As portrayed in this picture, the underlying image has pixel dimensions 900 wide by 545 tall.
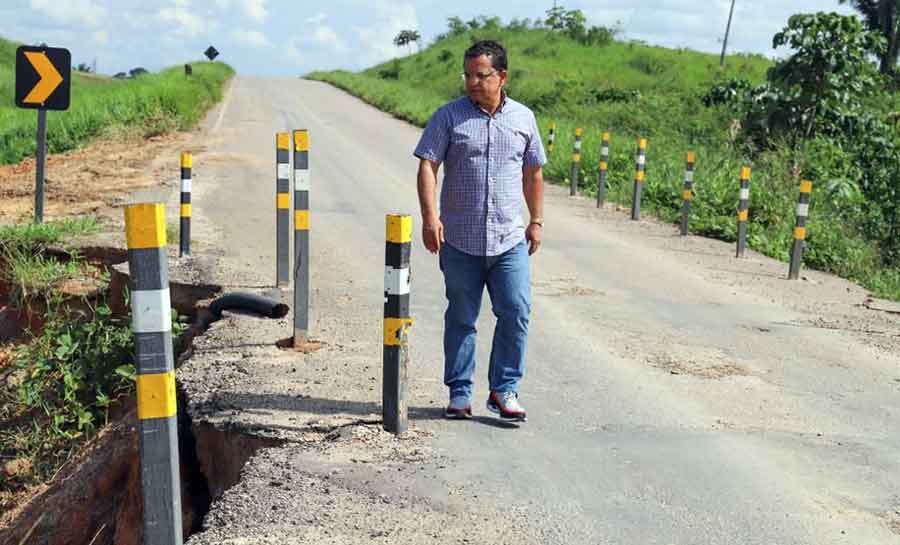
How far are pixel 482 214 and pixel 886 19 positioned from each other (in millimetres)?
45332

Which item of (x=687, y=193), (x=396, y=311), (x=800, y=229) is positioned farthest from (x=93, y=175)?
(x=396, y=311)

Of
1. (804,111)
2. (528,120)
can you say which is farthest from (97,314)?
(804,111)

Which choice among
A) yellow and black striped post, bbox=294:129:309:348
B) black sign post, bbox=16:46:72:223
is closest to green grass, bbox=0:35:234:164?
black sign post, bbox=16:46:72:223

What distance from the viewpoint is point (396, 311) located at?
5.79 meters

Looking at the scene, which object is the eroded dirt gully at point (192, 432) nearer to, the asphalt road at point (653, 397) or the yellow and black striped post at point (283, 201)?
the yellow and black striped post at point (283, 201)

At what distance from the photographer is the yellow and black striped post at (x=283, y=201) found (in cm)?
958

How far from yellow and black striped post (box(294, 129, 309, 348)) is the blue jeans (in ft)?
6.48

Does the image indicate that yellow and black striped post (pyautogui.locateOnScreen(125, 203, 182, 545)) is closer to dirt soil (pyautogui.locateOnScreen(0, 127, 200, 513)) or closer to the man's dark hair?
the man's dark hair

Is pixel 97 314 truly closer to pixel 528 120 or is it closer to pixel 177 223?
pixel 177 223

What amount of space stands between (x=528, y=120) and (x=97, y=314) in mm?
4724

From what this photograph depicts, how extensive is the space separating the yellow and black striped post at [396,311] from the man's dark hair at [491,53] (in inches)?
36.1

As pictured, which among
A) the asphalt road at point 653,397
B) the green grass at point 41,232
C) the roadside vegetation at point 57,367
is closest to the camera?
the asphalt road at point 653,397

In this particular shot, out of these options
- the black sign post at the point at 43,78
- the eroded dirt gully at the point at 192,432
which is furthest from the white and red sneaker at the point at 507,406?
the black sign post at the point at 43,78

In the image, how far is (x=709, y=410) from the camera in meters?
6.88
